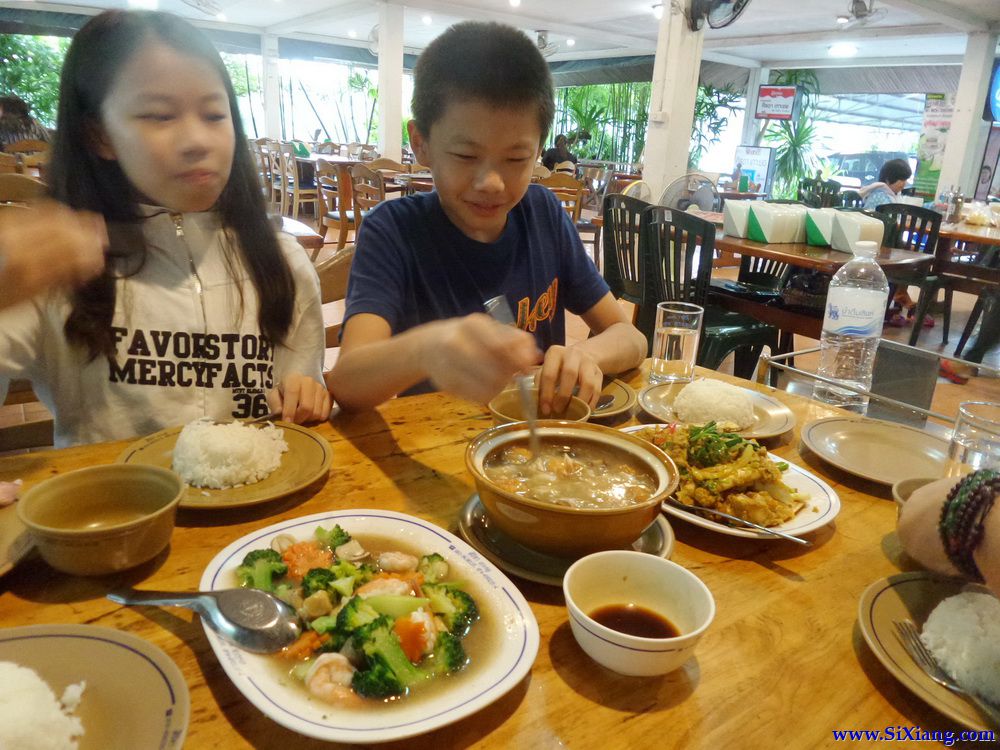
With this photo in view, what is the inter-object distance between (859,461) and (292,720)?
1103 millimetres

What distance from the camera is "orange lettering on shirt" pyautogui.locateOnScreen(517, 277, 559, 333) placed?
185cm

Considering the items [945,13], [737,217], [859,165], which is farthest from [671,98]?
[859,165]

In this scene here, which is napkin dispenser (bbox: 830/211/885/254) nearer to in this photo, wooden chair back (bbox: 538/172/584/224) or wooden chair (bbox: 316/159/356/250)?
wooden chair back (bbox: 538/172/584/224)

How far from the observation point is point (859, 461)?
1.23m

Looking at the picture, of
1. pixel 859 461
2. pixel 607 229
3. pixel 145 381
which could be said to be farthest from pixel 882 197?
pixel 145 381

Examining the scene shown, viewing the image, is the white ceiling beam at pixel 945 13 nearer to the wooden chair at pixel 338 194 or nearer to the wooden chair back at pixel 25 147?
the wooden chair at pixel 338 194

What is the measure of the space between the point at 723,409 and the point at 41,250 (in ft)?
4.03

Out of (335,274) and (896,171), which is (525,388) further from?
(896,171)

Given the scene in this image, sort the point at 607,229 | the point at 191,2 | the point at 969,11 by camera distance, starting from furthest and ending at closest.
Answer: the point at 191,2 < the point at 969,11 < the point at 607,229

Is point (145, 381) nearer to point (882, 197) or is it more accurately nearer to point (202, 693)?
point (202, 693)

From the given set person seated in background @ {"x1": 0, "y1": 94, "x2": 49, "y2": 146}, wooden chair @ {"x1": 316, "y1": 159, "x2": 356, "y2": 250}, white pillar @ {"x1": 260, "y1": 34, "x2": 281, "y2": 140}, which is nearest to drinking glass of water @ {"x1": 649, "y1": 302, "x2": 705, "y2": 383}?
wooden chair @ {"x1": 316, "y1": 159, "x2": 356, "y2": 250}

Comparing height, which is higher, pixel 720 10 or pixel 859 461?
pixel 720 10

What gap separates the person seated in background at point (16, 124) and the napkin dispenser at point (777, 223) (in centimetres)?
792

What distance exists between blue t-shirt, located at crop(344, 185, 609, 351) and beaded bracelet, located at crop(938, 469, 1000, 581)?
119cm
